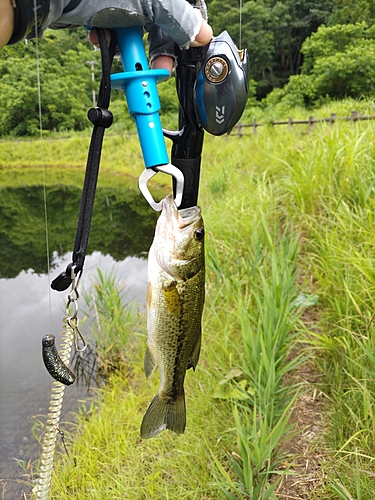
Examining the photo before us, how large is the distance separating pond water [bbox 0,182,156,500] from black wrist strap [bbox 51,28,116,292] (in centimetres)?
209

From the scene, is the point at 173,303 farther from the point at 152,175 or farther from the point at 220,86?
the point at 220,86

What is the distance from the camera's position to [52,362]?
0.98m

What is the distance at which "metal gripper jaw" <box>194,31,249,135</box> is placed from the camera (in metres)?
1.11

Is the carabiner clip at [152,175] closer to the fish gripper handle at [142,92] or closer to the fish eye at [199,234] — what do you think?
the fish gripper handle at [142,92]

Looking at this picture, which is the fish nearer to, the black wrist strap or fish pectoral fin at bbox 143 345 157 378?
fish pectoral fin at bbox 143 345 157 378

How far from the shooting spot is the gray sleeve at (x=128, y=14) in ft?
2.99

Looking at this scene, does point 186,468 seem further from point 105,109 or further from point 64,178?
point 64,178

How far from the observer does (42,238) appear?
8.32 meters

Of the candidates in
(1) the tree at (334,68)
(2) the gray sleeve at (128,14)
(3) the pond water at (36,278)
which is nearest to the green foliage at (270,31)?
(1) the tree at (334,68)

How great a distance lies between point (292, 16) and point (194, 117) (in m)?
18.1

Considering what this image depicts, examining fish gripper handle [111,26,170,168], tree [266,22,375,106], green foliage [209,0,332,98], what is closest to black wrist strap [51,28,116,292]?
fish gripper handle [111,26,170,168]

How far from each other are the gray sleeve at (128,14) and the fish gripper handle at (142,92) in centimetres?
4

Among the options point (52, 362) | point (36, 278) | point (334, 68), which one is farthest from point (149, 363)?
point (334, 68)

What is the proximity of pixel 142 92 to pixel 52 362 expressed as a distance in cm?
69
